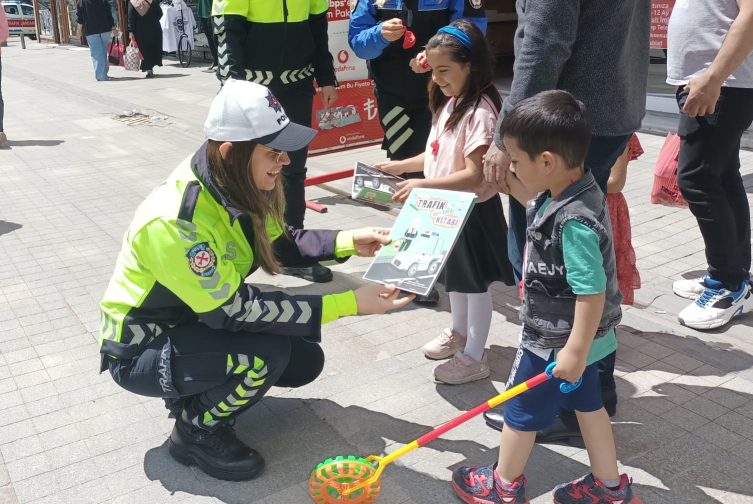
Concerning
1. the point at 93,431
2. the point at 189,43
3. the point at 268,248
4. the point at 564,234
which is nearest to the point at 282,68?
the point at 268,248

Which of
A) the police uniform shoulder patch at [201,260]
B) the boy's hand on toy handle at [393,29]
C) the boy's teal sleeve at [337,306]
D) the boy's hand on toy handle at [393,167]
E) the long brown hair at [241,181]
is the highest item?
the boy's hand on toy handle at [393,29]

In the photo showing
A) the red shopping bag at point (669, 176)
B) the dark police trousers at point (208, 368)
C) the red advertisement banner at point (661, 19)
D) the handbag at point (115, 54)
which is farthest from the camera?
the handbag at point (115, 54)

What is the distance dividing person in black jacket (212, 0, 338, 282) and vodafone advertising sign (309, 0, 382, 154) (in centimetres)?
172

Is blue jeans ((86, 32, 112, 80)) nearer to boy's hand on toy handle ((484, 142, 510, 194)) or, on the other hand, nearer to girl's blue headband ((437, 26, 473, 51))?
girl's blue headband ((437, 26, 473, 51))

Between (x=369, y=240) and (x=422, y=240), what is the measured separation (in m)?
0.33

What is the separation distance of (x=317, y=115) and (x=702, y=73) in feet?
11.9

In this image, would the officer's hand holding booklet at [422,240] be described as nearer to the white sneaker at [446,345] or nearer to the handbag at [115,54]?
the white sneaker at [446,345]

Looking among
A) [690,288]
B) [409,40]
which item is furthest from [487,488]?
[409,40]

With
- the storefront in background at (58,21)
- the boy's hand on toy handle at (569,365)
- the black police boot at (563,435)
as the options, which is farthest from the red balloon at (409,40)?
the storefront in background at (58,21)

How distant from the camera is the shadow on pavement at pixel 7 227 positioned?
17.4 ft

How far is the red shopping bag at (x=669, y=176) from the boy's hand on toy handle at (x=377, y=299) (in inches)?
84.9

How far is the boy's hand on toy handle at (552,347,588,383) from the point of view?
6.68 feet

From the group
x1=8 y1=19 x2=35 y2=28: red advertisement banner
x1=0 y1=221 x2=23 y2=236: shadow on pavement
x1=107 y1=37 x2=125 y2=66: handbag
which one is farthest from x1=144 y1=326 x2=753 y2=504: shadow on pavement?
x1=8 y1=19 x2=35 y2=28: red advertisement banner

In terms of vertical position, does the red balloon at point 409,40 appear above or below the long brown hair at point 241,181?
above
